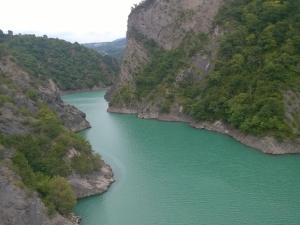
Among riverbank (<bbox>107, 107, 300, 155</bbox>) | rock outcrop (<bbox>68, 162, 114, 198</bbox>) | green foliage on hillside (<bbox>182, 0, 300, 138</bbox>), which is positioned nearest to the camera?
rock outcrop (<bbox>68, 162, 114, 198</bbox>)

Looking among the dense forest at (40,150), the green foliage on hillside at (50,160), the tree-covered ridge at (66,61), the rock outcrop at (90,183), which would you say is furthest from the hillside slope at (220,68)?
the tree-covered ridge at (66,61)

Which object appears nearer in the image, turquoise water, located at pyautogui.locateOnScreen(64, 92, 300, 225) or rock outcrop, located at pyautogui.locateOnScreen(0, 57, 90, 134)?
turquoise water, located at pyautogui.locateOnScreen(64, 92, 300, 225)

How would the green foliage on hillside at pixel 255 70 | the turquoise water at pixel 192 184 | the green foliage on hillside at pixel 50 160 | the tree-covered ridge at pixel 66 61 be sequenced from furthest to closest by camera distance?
1. the tree-covered ridge at pixel 66 61
2. the green foliage on hillside at pixel 255 70
3. the turquoise water at pixel 192 184
4. the green foliage on hillside at pixel 50 160

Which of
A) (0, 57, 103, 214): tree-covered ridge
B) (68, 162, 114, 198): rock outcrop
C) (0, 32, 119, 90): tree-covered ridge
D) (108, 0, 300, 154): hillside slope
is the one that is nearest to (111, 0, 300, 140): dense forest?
(108, 0, 300, 154): hillside slope

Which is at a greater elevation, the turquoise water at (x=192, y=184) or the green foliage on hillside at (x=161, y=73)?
the green foliage on hillside at (x=161, y=73)

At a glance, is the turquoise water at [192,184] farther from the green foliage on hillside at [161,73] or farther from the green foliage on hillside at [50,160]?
the green foliage on hillside at [161,73]

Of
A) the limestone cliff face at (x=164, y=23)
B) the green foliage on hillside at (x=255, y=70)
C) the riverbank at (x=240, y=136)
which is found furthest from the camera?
the limestone cliff face at (x=164, y=23)

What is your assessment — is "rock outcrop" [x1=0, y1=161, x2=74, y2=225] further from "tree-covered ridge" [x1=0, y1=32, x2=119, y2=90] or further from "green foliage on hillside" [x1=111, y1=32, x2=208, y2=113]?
"tree-covered ridge" [x1=0, y1=32, x2=119, y2=90]

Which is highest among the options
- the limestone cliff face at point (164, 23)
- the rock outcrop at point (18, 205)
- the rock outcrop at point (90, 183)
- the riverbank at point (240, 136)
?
the limestone cliff face at point (164, 23)
